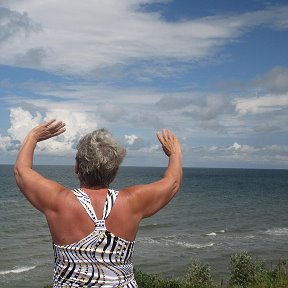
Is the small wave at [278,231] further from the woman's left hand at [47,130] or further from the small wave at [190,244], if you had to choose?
the woman's left hand at [47,130]

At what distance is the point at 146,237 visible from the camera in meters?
40.4

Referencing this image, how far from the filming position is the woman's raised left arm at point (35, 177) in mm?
2986

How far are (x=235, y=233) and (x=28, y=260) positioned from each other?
2200 centimetres

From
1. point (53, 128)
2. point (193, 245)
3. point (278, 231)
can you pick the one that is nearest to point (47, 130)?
point (53, 128)

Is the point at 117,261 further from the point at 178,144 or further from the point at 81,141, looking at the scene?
the point at 178,144

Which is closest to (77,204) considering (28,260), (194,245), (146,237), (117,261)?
(117,261)

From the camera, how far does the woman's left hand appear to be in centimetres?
340

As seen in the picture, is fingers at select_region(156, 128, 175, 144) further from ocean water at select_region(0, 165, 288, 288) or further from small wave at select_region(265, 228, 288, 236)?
small wave at select_region(265, 228, 288, 236)

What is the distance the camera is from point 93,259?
2.96 metres

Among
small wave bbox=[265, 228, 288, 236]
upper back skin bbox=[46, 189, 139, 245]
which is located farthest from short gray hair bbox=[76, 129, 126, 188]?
small wave bbox=[265, 228, 288, 236]

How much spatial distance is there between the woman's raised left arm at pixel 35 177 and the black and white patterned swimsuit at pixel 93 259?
17cm

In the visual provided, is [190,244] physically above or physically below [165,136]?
below

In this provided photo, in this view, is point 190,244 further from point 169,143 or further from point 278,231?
point 169,143

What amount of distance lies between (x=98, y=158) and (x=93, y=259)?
0.64 meters
